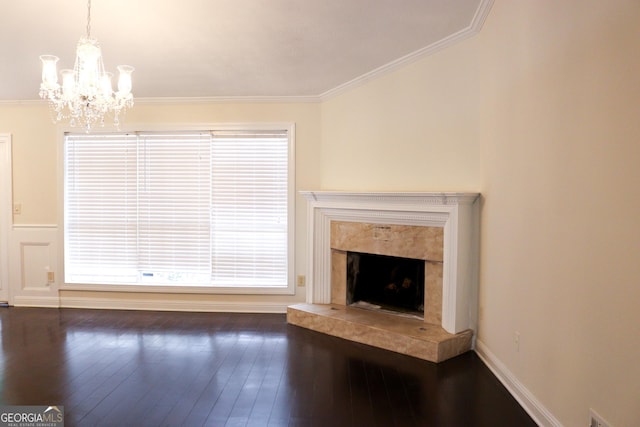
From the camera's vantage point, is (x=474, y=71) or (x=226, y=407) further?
(x=474, y=71)

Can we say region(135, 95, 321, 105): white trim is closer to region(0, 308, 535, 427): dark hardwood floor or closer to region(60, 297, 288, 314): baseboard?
region(60, 297, 288, 314): baseboard

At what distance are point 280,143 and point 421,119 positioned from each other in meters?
1.72

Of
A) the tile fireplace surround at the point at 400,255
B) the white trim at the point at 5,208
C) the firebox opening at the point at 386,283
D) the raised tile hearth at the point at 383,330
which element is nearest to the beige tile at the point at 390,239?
the tile fireplace surround at the point at 400,255

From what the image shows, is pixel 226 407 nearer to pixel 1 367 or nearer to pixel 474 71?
pixel 1 367

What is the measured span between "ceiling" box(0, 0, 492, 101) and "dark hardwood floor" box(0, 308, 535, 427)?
2.52 metres

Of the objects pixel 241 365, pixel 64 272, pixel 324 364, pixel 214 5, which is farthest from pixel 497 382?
pixel 64 272

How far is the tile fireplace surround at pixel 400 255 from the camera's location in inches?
130

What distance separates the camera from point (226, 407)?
2.51m

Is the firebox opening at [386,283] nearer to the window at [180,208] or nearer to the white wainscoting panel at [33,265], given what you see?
the window at [180,208]

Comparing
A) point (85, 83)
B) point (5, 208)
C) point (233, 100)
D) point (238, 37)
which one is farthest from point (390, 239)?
point (5, 208)

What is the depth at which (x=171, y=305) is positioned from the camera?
4.79 m

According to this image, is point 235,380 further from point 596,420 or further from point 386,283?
point 596,420

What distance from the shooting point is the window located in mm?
4730

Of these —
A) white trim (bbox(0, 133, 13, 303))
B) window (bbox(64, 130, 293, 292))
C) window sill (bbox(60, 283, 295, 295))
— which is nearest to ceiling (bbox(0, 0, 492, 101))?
window (bbox(64, 130, 293, 292))
